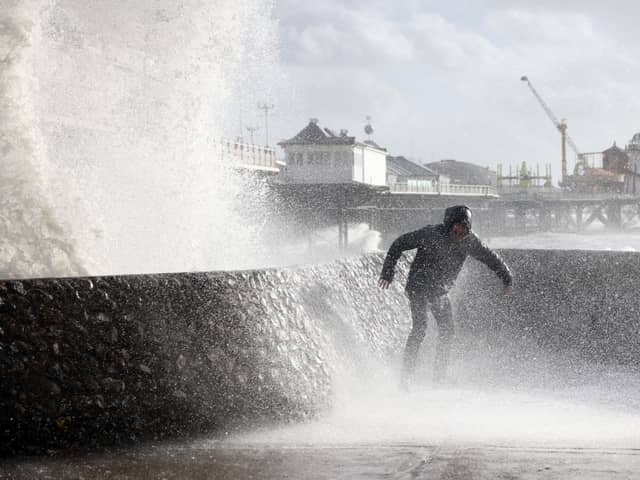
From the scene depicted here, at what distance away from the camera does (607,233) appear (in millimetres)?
111875

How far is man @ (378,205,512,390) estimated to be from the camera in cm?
789

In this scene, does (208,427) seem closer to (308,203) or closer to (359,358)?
(359,358)

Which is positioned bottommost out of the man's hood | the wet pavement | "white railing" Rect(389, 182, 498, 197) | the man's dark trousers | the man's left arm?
the wet pavement

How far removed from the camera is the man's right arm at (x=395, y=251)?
764 cm

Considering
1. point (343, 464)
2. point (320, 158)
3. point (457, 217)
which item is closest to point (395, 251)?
point (457, 217)

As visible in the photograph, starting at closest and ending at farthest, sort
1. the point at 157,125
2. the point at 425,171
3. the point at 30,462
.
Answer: the point at 30,462 < the point at 157,125 < the point at 425,171

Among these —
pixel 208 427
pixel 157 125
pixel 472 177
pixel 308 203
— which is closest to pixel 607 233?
pixel 472 177

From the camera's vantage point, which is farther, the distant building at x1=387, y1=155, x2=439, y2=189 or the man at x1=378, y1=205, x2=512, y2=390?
the distant building at x1=387, y1=155, x2=439, y2=189

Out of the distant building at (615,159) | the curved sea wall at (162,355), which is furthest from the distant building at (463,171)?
the curved sea wall at (162,355)

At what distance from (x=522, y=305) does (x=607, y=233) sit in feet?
348

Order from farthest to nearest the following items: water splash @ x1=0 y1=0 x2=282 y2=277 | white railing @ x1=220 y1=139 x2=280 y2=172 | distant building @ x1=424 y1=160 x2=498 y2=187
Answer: distant building @ x1=424 y1=160 x2=498 y2=187 < white railing @ x1=220 y1=139 x2=280 y2=172 < water splash @ x1=0 y1=0 x2=282 y2=277

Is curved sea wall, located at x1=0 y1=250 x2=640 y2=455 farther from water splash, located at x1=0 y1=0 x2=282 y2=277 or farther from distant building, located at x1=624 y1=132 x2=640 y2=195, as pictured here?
distant building, located at x1=624 y1=132 x2=640 y2=195

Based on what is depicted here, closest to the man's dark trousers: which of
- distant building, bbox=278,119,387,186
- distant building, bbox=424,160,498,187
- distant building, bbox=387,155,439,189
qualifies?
distant building, bbox=278,119,387,186

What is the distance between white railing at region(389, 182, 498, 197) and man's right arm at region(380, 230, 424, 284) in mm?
58002
